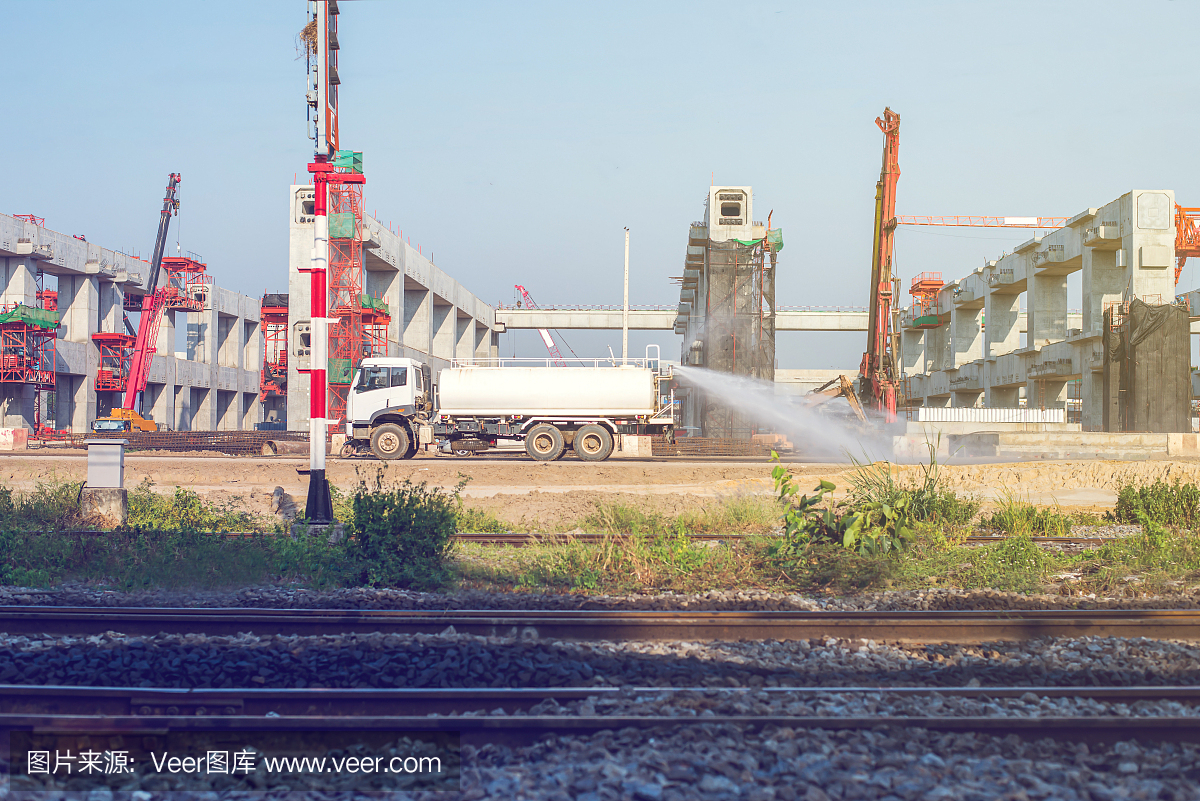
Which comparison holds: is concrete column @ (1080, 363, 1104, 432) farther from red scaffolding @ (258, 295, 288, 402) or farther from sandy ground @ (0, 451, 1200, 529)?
red scaffolding @ (258, 295, 288, 402)

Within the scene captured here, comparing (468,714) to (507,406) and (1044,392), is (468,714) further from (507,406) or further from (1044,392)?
(1044,392)

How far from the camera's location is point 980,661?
20.1ft

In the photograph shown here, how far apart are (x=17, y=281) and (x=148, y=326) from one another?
8838 mm

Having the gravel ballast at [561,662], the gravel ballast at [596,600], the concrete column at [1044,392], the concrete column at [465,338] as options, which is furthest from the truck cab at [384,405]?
the concrete column at [465,338]

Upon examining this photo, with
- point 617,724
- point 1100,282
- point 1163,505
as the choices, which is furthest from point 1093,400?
point 617,724

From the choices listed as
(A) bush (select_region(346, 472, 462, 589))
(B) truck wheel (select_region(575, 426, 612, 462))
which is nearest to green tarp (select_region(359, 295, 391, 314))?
(B) truck wheel (select_region(575, 426, 612, 462))

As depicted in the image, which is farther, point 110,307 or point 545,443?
point 110,307

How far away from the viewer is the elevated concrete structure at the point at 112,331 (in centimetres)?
4325

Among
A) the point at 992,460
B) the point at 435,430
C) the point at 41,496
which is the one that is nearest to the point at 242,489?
the point at 41,496

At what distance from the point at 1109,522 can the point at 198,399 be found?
220ft

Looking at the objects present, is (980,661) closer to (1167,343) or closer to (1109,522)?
(1109,522)

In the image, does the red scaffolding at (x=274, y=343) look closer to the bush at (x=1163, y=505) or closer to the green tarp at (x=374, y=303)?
the green tarp at (x=374, y=303)

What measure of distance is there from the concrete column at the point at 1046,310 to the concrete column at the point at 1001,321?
4880 mm

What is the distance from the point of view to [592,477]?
2036cm
